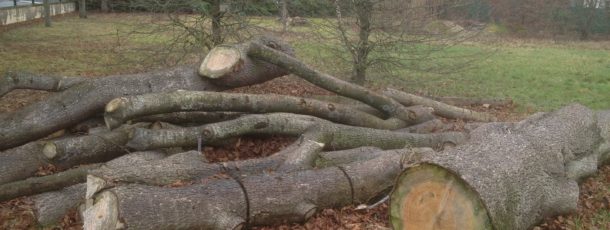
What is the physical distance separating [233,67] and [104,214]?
3.75 m

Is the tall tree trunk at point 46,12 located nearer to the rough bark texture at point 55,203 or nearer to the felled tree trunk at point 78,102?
the felled tree trunk at point 78,102

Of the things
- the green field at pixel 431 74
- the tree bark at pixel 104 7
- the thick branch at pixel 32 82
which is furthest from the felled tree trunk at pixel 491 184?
the tree bark at pixel 104 7

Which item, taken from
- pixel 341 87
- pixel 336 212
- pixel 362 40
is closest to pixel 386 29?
pixel 362 40

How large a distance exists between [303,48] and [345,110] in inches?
521

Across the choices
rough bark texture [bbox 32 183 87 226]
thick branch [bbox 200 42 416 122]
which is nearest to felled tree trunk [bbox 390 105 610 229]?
thick branch [bbox 200 42 416 122]

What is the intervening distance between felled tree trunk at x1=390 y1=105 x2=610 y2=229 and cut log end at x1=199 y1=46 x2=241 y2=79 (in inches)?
135

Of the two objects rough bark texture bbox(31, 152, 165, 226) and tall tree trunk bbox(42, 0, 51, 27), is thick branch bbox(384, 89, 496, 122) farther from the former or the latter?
tall tree trunk bbox(42, 0, 51, 27)

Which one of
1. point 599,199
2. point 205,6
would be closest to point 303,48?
point 205,6

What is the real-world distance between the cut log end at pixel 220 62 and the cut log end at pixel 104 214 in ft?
11.5

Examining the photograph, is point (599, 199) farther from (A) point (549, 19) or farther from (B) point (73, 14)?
(B) point (73, 14)

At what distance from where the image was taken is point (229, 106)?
725 centimetres

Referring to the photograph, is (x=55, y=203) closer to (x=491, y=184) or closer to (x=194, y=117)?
(x=194, y=117)

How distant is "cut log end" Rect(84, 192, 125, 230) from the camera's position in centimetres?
437

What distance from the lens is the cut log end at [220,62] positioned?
780 centimetres
